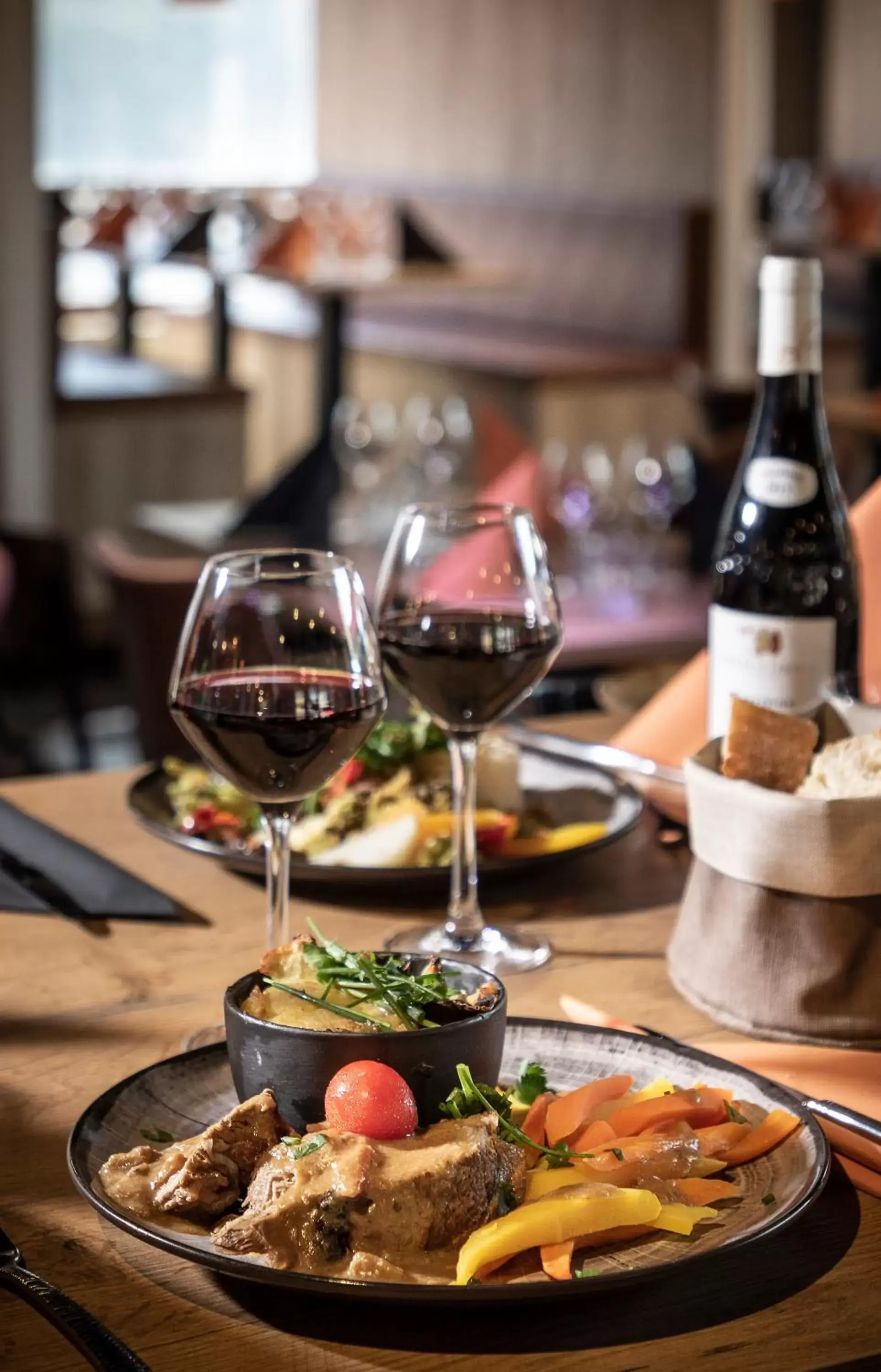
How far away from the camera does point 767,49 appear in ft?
27.3

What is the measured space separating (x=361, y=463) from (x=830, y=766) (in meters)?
2.40

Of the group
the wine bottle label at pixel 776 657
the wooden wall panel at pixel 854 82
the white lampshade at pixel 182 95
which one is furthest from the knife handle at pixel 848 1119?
the white lampshade at pixel 182 95

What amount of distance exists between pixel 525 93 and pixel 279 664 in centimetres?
951

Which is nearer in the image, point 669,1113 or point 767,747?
point 669,1113

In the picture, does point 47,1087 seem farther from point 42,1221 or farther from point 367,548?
Result: point 367,548

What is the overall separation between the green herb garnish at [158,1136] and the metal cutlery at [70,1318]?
0.11 meters

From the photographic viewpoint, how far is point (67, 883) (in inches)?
51.1

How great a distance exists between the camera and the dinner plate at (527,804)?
1.26 meters

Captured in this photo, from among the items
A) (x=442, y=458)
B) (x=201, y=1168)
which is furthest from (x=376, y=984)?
(x=442, y=458)

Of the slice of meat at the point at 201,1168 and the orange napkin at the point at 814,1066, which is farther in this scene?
the orange napkin at the point at 814,1066

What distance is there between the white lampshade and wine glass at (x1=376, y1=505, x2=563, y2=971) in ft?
39.2

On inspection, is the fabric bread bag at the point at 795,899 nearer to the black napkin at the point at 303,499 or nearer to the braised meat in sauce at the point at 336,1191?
the braised meat in sauce at the point at 336,1191

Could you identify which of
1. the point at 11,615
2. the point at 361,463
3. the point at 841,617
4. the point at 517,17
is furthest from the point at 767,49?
the point at 841,617

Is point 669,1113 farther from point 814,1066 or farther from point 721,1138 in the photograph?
point 814,1066
